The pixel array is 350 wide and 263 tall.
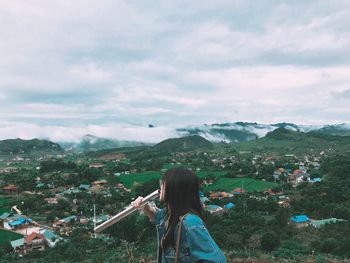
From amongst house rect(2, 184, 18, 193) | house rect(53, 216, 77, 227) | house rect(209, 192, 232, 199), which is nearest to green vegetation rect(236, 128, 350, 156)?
house rect(209, 192, 232, 199)

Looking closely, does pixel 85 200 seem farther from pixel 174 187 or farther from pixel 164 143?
pixel 164 143

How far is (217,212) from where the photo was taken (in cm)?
1994

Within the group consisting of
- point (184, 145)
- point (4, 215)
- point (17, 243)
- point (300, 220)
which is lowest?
point (300, 220)

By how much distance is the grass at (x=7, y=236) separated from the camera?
15428 millimetres

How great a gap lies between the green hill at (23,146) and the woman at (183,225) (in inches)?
3662

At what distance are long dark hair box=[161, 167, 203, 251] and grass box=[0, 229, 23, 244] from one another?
15.9m

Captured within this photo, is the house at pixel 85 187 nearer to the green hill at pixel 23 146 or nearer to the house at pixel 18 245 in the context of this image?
the house at pixel 18 245

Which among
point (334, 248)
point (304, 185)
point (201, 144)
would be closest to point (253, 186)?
point (304, 185)

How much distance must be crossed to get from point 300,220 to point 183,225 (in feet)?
56.8

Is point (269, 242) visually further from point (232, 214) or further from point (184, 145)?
point (184, 145)

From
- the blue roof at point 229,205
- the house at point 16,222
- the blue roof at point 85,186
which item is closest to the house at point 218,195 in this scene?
the blue roof at point 229,205

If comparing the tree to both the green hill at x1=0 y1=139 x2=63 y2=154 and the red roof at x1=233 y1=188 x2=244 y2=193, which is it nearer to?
the red roof at x1=233 y1=188 x2=244 y2=193

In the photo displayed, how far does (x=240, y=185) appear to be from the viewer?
3020 centimetres

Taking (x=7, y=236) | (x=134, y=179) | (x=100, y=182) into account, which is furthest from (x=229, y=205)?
(x=100, y=182)
